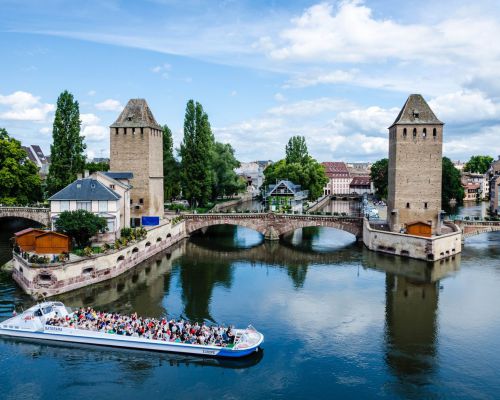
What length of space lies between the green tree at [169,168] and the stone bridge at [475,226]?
42.7 m

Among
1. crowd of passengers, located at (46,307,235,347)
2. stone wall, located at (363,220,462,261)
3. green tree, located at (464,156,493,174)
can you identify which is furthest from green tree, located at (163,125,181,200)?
green tree, located at (464,156,493,174)

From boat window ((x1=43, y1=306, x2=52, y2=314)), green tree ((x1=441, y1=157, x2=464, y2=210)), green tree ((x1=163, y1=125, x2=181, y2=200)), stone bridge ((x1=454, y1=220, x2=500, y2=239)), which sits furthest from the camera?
green tree ((x1=441, y1=157, x2=464, y2=210))

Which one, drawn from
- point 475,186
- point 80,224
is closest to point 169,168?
point 80,224

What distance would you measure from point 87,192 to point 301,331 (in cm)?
2681

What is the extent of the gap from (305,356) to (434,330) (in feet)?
30.6

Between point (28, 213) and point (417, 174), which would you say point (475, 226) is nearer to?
point (417, 174)

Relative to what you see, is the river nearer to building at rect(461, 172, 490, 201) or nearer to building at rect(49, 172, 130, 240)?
building at rect(49, 172, 130, 240)

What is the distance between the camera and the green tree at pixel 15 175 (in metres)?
63.7

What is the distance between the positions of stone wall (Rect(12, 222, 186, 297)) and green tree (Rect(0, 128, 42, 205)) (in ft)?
84.6

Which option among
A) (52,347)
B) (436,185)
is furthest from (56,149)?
(436,185)

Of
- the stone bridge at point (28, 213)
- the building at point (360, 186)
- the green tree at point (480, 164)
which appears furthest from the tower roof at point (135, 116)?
the green tree at point (480, 164)

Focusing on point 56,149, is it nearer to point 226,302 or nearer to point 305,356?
point 226,302

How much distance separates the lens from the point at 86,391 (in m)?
22.3

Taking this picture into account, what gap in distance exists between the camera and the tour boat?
2598 centimetres
